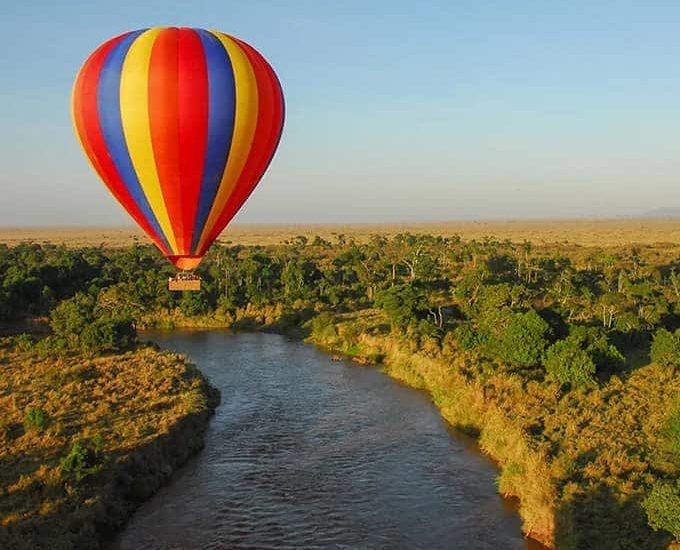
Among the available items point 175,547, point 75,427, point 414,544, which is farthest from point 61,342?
point 414,544

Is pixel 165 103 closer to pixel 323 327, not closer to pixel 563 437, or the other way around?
pixel 563 437

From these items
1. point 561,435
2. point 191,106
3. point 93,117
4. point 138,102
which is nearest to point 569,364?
point 561,435

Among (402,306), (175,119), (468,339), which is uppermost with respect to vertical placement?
Result: (175,119)

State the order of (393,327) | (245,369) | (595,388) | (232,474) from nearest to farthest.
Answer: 1. (232,474)
2. (595,388)
3. (245,369)
4. (393,327)

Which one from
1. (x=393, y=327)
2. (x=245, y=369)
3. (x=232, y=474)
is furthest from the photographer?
(x=393, y=327)

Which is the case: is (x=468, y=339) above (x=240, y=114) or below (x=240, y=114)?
below

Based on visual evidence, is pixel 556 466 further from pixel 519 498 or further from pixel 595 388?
pixel 595 388
